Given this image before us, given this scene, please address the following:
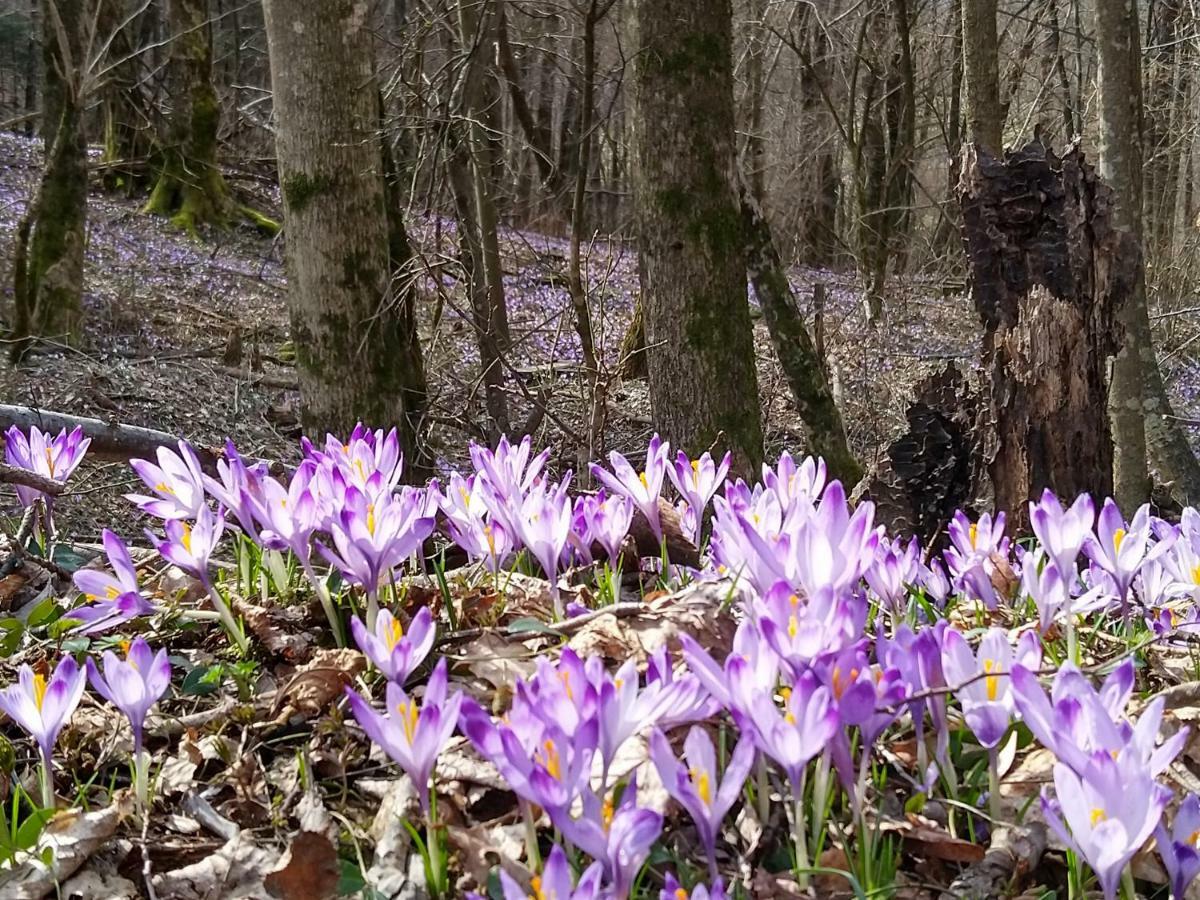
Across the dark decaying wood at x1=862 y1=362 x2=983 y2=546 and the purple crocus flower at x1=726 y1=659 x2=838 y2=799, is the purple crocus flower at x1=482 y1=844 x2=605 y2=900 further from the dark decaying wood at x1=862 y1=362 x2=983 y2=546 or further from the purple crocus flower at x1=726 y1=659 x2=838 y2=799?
the dark decaying wood at x1=862 y1=362 x2=983 y2=546

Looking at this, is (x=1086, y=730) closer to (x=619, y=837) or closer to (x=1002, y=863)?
(x=1002, y=863)

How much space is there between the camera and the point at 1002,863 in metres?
1.21

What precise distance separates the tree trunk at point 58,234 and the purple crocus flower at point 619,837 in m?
7.52

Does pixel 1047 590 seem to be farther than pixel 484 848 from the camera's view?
Yes

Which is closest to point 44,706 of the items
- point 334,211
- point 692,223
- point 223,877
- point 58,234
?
point 223,877

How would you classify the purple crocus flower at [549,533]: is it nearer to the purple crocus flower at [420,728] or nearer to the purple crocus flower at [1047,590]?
the purple crocus flower at [420,728]

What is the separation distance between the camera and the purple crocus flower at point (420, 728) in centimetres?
109

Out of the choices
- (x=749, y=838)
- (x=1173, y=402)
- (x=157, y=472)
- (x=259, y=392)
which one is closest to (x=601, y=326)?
(x=259, y=392)

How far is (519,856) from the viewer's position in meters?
1.23

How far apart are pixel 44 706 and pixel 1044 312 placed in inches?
116

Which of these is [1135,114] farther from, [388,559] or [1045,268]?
[388,559]

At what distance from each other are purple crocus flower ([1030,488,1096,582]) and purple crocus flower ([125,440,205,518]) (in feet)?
4.22

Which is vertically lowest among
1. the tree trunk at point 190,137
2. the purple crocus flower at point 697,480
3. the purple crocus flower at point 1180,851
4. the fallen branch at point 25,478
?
the purple crocus flower at point 1180,851

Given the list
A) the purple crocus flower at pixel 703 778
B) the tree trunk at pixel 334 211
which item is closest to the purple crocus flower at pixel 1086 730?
the purple crocus flower at pixel 703 778
